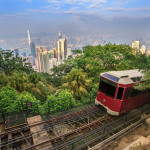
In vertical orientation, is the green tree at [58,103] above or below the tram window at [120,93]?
below

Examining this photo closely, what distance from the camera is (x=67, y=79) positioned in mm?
12594

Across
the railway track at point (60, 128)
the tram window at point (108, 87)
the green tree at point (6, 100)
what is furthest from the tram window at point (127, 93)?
the green tree at point (6, 100)

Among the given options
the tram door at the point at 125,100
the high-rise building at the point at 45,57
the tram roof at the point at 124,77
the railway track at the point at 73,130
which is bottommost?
the high-rise building at the point at 45,57

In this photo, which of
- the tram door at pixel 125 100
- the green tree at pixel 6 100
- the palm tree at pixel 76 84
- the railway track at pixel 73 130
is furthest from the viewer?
the palm tree at pixel 76 84

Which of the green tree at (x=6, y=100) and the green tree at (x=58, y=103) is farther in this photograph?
the green tree at (x=58, y=103)

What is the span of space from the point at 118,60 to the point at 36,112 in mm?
12992

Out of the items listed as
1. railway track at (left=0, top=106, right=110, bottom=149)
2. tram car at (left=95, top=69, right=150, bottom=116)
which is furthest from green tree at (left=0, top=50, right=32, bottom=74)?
tram car at (left=95, top=69, right=150, bottom=116)

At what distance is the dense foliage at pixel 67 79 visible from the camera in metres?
8.28

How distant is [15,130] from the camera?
635cm

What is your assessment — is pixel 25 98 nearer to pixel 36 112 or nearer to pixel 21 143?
pixel 36 112

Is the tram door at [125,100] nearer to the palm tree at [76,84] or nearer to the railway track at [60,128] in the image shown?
the railway track at [60,128]

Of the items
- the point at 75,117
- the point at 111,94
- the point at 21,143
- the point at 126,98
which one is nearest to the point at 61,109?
the point at 75,117

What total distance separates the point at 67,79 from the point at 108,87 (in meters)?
5.63

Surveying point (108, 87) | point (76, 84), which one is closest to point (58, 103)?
point (108, 87)
